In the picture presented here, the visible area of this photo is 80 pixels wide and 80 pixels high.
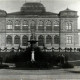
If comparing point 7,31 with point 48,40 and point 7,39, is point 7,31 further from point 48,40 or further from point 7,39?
point 48,40

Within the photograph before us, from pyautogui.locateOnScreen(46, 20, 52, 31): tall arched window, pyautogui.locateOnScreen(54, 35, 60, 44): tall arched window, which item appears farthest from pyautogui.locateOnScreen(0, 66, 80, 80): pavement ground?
pyautogui.locateOnScreen(46, 20, 52, 31): tall arched window

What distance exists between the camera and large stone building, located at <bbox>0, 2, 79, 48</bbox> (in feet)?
111

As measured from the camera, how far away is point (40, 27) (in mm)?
35406

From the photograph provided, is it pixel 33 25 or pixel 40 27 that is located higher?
pixel 33 25

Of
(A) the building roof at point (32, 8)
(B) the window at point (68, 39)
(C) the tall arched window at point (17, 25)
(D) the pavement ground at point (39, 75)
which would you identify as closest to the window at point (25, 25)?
(C) the tall arched window at point (17, 25)

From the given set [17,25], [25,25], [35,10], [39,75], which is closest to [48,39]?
[25,25]

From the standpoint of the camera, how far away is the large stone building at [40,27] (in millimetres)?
33875

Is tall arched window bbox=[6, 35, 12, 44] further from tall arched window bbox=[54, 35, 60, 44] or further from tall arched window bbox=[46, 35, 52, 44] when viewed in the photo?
tall arched window bbox=[54, 35, 60, 44]

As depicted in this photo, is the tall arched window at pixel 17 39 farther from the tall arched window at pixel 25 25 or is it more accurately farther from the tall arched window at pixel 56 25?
the tall arched window at pixel 56 25

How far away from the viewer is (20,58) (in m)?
20.9

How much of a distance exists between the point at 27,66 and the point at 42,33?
17878mm

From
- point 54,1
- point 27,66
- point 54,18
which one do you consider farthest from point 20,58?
point 54,18

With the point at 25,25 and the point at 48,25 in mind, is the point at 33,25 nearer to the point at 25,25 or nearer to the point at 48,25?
the point at 25,25

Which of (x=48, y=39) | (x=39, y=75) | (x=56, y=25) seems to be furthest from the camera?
(x=56, y=25)
